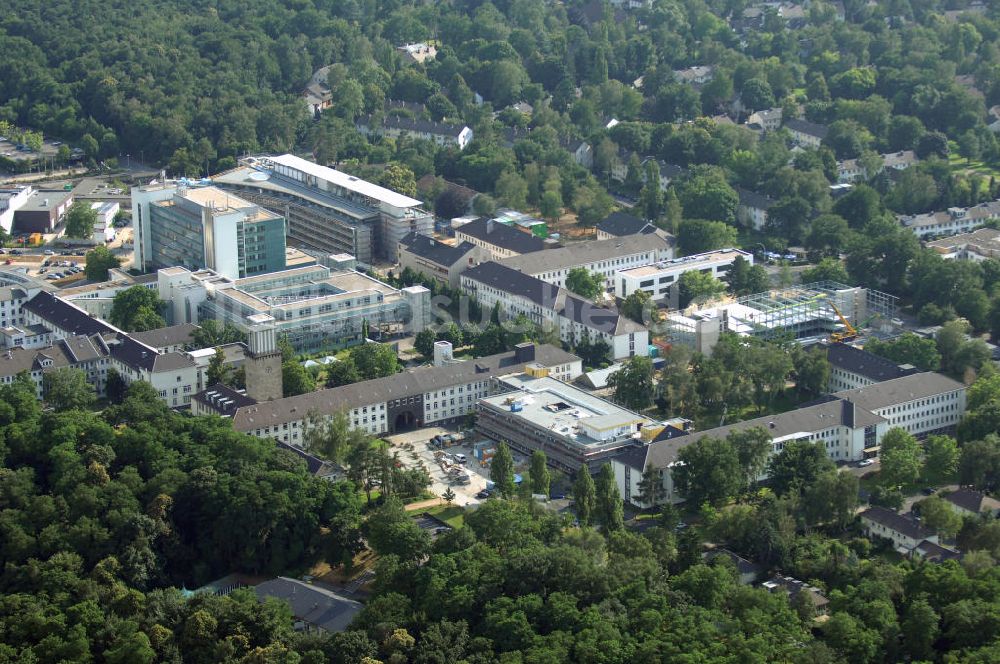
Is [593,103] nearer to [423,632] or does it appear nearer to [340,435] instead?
[340,435]

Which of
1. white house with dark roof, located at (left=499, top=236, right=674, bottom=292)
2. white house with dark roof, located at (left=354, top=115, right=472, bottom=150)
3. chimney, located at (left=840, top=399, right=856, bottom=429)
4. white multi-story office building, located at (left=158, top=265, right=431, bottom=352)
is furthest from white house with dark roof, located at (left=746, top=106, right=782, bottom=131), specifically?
chimney, located at (left=840, top=399, right=856, bottom=429)

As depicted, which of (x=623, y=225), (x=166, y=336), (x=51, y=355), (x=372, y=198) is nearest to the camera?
(x=51, y=355)

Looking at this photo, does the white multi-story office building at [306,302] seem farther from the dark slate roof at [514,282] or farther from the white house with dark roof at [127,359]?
the white house with dark roof at [127,359]

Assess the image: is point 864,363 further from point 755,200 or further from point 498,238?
point 755,200

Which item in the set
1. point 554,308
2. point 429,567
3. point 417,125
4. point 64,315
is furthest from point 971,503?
point 417,125

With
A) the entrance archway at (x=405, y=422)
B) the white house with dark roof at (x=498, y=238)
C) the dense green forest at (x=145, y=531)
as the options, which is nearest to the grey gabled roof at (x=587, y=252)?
the white house with dark roof at (x=498, y=238)

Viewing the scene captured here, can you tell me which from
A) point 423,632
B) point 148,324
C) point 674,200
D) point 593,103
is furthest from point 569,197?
point 423,632

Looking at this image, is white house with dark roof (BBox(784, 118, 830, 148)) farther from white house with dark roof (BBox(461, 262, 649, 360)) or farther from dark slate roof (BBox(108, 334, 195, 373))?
dark slate roof (BBox(108, 334, 195, 373))
